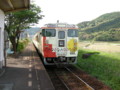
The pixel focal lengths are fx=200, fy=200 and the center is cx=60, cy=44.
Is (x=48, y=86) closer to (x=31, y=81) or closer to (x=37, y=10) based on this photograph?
(x=31, y=81)

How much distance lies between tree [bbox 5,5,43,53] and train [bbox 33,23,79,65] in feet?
24.1

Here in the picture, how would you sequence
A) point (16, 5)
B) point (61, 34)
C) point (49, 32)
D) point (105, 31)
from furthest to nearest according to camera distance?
point (105, 31) < point (61, 34) < point (49, 32) < point (16, 5)

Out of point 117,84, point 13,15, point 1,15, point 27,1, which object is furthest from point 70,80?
point 13,15

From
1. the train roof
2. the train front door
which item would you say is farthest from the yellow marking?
the train roof

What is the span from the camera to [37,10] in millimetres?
21719

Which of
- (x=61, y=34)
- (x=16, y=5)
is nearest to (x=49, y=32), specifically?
(x=61, y=34)

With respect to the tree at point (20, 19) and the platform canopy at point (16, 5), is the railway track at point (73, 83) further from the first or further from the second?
the tree at point (20, 19)

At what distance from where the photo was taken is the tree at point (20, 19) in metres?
19.8

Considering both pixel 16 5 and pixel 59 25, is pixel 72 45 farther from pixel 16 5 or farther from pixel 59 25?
pixel 16 5

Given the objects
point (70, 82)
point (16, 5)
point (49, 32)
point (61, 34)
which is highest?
point (16, 5)

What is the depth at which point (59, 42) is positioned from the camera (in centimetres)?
1307

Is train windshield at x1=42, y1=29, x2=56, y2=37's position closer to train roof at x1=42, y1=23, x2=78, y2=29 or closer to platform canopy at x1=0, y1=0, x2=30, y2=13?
train roof at x1=42, y1=23, x2=78, y2=29

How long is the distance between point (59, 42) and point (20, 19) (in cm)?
870

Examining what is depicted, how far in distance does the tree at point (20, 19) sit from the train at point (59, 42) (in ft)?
24.1
